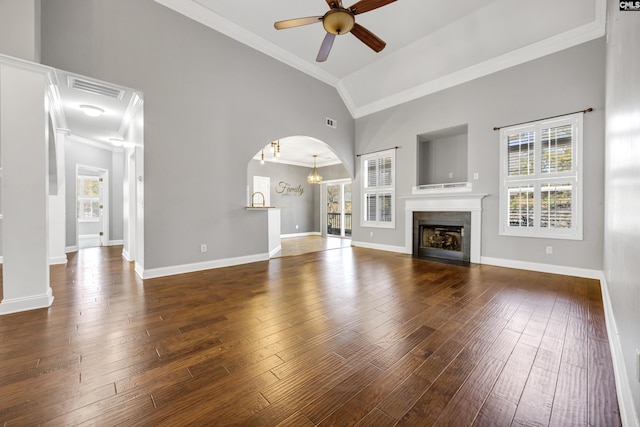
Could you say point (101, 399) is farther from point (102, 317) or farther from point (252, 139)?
point (252, 139)

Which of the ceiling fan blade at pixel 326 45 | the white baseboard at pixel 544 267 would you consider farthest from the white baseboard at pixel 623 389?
the ceiling fan blade at pixel 326 45

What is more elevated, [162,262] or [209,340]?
[162,262]

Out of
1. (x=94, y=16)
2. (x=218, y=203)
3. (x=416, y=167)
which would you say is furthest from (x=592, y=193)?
(x=94, y=16)

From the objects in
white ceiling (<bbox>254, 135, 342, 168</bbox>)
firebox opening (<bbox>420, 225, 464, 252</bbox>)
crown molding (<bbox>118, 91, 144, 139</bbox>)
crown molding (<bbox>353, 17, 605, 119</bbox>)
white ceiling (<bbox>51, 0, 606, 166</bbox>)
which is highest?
white ceiling (<bbox>51, 0, 606, 166</bbox>)

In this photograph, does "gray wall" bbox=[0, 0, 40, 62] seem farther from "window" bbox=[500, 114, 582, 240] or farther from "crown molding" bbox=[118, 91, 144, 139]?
"window" bbox=[500, 114, 582, 240]

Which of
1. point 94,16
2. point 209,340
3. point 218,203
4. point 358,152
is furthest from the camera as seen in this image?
point 358,152

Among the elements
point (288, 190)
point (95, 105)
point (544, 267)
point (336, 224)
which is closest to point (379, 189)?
point (544, 267)

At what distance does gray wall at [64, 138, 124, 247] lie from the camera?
601cm

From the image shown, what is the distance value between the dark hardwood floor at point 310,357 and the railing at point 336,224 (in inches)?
244

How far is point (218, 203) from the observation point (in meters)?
4.33

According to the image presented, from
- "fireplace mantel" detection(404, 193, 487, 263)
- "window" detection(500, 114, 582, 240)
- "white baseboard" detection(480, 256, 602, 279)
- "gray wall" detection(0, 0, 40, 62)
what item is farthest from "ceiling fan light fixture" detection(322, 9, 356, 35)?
"white baseboard" detection(480, 256, 602, 279)

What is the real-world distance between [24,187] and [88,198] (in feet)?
22.0

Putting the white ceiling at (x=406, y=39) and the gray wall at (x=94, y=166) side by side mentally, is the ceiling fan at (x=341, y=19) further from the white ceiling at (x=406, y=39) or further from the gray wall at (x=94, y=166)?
Answer: the gray wall at (x=94, y=166)

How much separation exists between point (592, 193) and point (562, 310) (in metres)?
2.22
